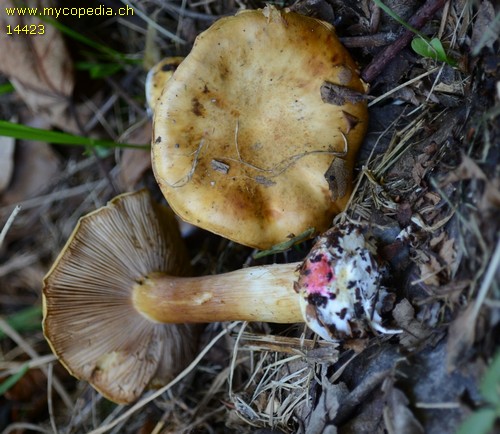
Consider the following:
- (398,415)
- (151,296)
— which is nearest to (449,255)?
(398,415)

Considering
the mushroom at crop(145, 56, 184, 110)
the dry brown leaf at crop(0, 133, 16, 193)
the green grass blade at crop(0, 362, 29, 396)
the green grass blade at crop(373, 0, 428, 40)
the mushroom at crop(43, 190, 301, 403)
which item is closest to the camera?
the green grass blade at crop(373, 0, 428, 40)

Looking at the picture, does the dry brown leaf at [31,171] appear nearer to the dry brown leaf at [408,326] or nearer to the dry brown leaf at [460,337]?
the dry brown leaf at [408,326]

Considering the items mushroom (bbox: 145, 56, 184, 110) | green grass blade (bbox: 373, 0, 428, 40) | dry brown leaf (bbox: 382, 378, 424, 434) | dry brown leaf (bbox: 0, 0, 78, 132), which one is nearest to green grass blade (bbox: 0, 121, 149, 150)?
mushroom (bbox: 145, 56, 184, 110)

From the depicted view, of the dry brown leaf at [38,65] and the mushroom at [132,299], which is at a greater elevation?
the dry brown leaf at [38,65]

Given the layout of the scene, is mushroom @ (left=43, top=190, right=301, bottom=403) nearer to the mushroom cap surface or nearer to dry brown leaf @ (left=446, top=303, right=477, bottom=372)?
the mushroom cap surface

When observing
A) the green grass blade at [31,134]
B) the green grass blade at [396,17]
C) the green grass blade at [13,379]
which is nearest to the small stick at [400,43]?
the green grass blade at [396,17]

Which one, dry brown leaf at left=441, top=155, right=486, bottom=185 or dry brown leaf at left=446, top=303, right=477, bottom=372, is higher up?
dry brown leaf at left=441, top=155, right=486, bottom=185
